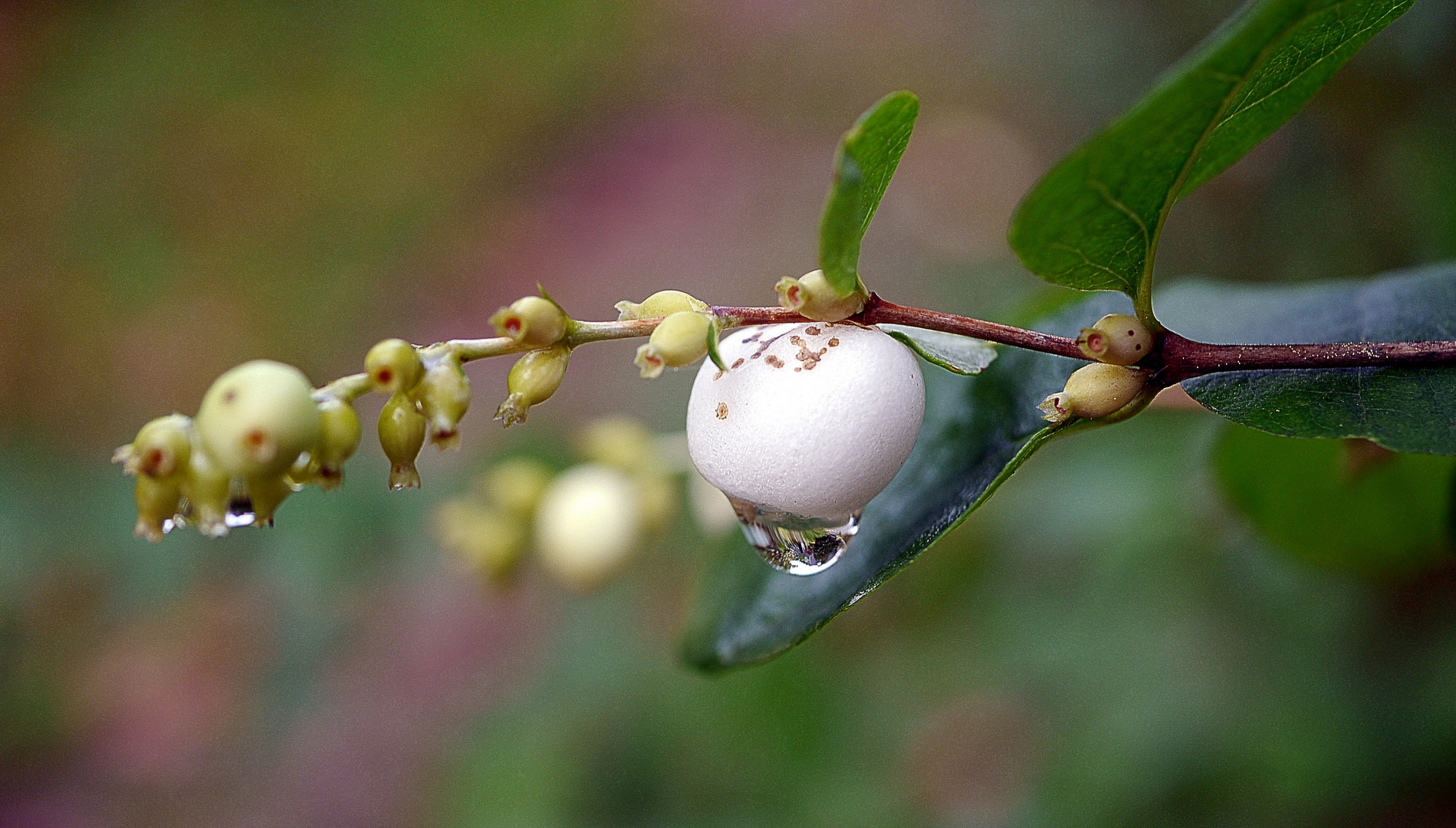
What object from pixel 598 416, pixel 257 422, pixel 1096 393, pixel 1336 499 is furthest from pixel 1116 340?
pixel 598 416

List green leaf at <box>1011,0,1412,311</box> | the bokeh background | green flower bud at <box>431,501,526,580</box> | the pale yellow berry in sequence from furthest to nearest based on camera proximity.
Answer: the bokeh background → green flower bud at <box>431,501,526,580</box> → the pale yellow berry → green leaf at <box>1011,0,1412,311</box>

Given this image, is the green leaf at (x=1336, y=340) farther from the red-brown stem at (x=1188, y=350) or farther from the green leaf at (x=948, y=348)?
the green leaf at (x=948, y=348)

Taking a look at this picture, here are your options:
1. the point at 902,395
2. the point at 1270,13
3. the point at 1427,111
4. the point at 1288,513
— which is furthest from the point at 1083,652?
the point at 1270,13

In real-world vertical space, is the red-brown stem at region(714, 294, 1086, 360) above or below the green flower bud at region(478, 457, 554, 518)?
above

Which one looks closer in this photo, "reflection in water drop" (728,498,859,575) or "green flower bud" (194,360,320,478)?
"green flower bud" (194,360,320,478)

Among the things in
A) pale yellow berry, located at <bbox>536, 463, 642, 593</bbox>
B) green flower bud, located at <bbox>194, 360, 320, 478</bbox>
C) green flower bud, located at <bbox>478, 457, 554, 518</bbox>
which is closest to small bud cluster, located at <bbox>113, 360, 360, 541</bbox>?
green flower bud, located at <bbox>194, 360, 320, 478</bbox>

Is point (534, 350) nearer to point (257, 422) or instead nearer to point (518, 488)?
point (257, 422)

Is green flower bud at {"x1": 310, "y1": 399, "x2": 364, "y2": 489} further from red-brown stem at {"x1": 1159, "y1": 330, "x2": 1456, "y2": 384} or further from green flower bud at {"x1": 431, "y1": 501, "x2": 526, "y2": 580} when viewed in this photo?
green flower bud at {"x1": 431, "y1": 501, "x2": 526, "y2": 580}
